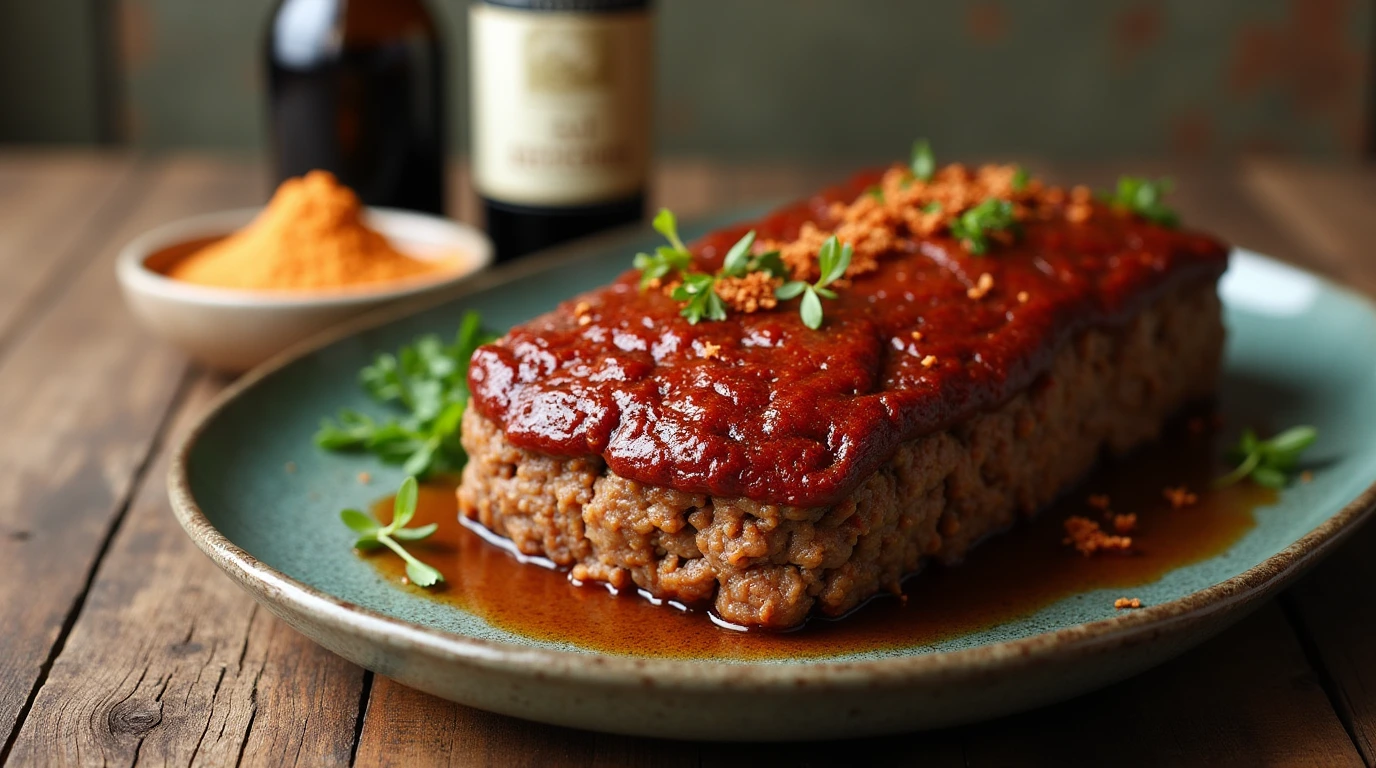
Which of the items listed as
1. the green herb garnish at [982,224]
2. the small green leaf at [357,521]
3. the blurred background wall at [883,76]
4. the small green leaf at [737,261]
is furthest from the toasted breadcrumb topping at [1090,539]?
the blurred background wall at [883,76]

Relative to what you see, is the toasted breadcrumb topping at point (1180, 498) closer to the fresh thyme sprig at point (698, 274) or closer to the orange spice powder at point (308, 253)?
the fresh thyme sprig at point (698, 274)

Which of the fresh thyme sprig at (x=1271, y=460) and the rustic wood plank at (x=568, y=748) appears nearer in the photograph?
the rustic wood plank at (x=568, y=748)

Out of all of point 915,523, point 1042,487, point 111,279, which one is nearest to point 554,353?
point 915,523

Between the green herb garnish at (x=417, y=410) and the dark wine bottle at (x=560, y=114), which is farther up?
the dark wine bottle at (x=560, y=114)

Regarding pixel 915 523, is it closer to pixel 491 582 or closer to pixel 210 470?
pixel 491 582

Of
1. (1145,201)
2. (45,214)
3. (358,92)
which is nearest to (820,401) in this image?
(1145,201)

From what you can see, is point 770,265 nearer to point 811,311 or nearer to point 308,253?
point 811,311

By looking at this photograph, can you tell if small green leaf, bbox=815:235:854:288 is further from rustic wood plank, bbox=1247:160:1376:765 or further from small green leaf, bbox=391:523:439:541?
rustic wood plank, bbox=1247:160:1376:765
